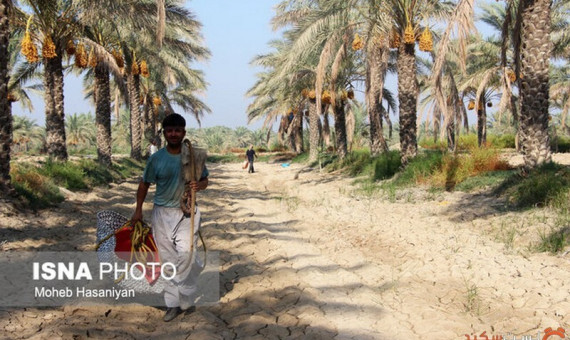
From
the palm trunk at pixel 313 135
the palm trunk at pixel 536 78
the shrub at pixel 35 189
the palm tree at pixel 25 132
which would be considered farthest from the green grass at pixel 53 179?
the palm tree at pixel 25 132

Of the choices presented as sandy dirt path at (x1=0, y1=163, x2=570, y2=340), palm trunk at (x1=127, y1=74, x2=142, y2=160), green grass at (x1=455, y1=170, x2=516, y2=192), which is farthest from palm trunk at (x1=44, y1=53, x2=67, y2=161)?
green grass at (x1=455, y1=170, x2=516, y2=192)

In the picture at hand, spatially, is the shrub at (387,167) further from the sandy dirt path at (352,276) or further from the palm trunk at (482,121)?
the palm trunk at (482,121)

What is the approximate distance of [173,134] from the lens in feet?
11.0

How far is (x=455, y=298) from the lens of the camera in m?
3.94

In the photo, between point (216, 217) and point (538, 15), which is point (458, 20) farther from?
point (216, 217)

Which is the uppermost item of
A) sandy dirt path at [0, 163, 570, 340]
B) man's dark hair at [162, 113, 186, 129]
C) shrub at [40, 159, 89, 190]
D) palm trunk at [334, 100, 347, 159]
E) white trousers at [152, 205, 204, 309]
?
palm trunk at [334, 100, 347, 159]

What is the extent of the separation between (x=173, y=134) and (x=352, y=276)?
2580 millimetres

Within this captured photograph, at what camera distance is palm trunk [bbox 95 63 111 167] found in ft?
46.7

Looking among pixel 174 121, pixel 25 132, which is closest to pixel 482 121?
pixel 174 121

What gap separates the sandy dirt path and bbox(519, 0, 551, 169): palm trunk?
1.33 metres

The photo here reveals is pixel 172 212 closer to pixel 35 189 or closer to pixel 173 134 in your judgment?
pixel 173 134

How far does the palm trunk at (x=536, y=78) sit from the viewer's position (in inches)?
305

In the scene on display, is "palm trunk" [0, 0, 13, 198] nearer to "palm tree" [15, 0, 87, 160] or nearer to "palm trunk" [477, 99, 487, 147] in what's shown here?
"palm tree" [15, 0, 87, 160]

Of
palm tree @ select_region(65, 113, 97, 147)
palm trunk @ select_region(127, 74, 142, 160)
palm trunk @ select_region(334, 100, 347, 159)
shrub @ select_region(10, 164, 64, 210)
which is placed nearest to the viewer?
shrub @ select_region(10, 164, 64, 210)
